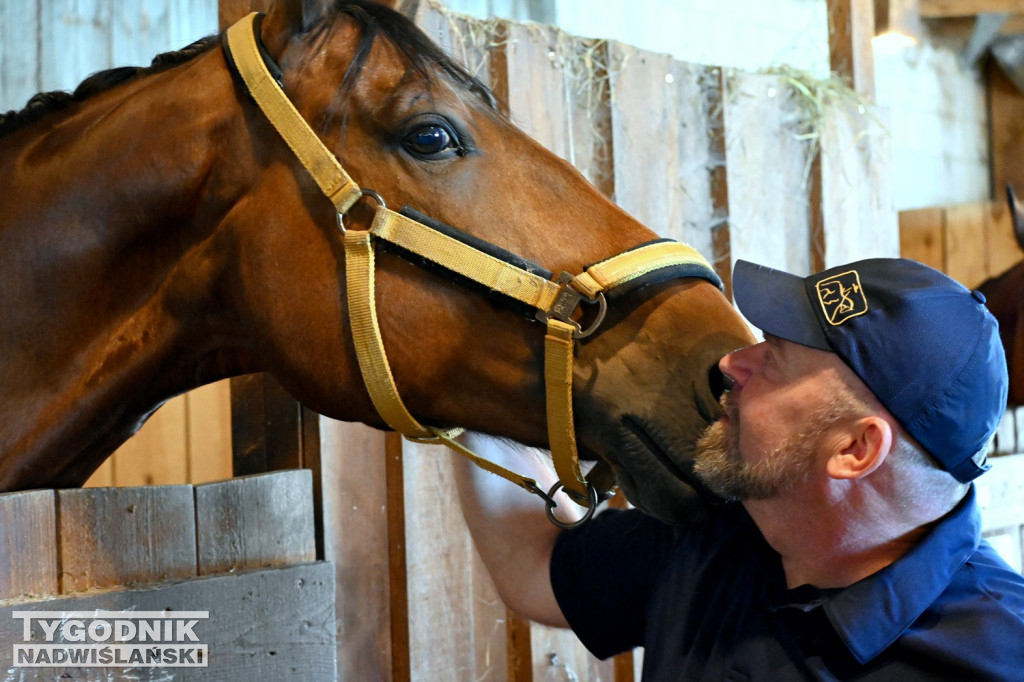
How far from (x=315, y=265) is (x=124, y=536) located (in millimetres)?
484

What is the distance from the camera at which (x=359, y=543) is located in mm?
1812

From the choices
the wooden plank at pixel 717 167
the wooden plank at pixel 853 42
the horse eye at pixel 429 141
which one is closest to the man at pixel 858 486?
the horse eye at pixel 429 141

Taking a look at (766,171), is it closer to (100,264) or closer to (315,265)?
(315,265)

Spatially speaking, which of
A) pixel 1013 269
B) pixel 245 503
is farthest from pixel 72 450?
pixel 1013 269

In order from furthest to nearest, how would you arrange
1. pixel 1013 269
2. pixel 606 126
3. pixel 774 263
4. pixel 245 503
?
pixel 1013 269 < pixel 774 263 < pixel 606 126 < pixel 245 503

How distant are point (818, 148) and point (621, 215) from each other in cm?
169

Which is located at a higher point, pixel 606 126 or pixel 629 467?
pixel 606 126

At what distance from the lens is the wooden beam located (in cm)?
520

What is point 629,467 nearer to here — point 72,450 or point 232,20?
point 72,450

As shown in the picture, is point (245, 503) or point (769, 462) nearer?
point (769, 462)

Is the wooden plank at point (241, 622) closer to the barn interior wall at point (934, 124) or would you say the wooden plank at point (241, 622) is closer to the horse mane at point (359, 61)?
the horse mane at point (359, 61)

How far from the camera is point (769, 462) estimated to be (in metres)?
1.25

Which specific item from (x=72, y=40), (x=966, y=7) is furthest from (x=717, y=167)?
(x=966, y=7)

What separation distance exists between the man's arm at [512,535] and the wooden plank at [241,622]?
0.27 meters
